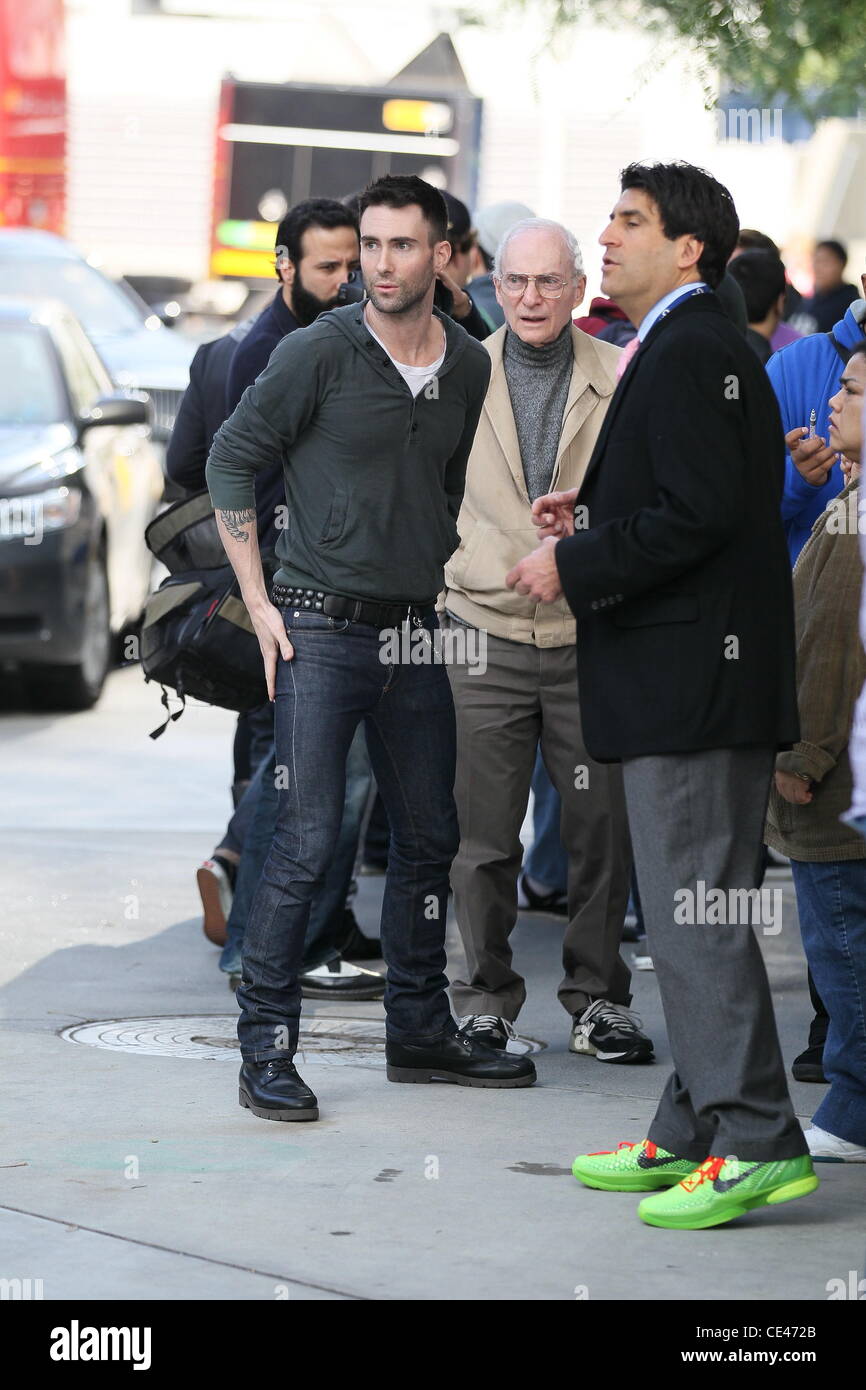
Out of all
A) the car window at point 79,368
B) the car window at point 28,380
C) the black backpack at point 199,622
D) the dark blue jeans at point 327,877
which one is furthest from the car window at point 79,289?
the dark blue jeans at point 327,877

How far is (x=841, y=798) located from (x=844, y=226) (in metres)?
28.7

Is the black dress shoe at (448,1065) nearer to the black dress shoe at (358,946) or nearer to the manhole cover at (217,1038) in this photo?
the manhole cover at (217,1038)

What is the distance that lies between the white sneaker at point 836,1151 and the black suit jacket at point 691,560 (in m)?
1.07

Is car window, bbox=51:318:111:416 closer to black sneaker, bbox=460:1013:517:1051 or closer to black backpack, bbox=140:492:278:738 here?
black backpack, bbox=140:492:278:738

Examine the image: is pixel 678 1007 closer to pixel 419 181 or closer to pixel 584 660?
pixel 584 660

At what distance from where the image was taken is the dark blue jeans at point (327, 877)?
681 cm

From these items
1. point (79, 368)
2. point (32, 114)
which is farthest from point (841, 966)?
point (32, 114)

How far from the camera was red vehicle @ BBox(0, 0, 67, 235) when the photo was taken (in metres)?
21.9

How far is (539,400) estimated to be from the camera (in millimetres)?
6258

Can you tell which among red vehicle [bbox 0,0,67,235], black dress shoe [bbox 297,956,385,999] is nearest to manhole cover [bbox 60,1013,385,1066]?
black dress shoe [bbox 297,956,385,999]

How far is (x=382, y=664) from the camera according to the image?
216 inches

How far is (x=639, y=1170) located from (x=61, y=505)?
7.38m
